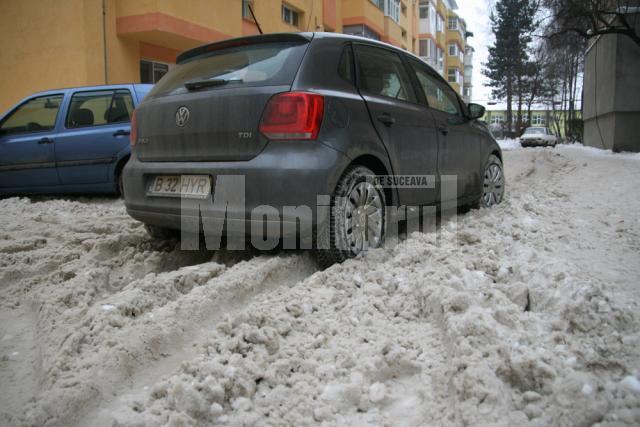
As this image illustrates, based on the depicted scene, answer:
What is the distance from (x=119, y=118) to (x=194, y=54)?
12.3 feet

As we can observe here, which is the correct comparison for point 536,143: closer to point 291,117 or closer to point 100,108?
point 100,108

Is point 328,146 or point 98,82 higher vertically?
point 98,82

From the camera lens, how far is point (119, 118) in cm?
727

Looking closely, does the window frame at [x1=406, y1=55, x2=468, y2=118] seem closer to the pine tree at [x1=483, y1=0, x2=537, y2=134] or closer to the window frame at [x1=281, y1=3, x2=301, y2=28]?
the window frame at [x1=281, y1=3, x2=301, y2=28]

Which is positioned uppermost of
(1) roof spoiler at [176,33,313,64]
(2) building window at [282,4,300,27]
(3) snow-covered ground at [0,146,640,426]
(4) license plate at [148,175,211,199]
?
(2) building window at [282,4,300,27]

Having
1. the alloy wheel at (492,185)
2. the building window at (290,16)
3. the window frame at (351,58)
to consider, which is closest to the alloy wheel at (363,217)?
the window frame at (351,58)

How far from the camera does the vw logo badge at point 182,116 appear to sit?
3.49 m

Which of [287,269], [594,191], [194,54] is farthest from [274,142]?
[594,191]

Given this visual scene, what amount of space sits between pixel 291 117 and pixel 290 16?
19.8m

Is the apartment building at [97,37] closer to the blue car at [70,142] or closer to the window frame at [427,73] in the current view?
the blue car at [70,142]

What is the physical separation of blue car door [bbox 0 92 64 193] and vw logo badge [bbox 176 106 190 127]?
4.57 metres

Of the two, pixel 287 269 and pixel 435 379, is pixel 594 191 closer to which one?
pixel 287 269

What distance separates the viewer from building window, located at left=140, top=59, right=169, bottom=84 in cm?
1468

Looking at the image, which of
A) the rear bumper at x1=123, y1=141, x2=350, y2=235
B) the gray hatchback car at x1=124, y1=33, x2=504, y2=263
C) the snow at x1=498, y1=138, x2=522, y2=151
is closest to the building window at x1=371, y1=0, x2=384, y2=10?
the snow at x1=498, y1=138, x2=522, y2=151
